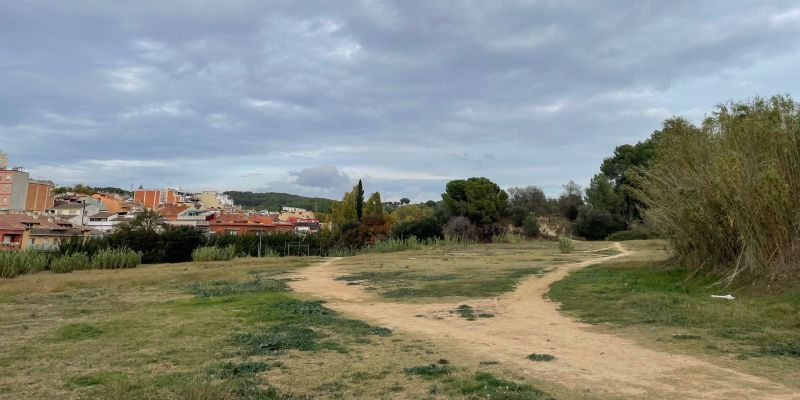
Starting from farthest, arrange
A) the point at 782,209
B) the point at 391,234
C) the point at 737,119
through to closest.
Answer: the point at 391,234 < the point at 737,119 < the point at 782,209

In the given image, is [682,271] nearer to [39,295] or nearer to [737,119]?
[737,119]

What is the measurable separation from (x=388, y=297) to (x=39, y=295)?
934 cm

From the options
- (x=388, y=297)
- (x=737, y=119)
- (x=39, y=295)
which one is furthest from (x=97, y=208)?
(x=737, y=119)

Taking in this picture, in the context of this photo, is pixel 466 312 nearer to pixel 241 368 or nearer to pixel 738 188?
pixel 241 368

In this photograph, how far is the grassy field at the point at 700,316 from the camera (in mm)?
6691

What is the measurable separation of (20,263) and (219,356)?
19439mm

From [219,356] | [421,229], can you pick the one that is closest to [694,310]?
[219,356]

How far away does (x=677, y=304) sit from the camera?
426 inches

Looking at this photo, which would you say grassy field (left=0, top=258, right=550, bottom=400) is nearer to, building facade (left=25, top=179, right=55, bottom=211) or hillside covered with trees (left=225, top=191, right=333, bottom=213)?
building facade (left=25, top=179, right=55, bottom=211)

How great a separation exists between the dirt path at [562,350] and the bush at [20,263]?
15064mm

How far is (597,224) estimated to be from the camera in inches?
2020

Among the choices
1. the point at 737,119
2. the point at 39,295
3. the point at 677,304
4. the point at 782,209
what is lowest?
the point at 39,295

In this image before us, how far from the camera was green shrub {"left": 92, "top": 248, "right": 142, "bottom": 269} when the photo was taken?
2464 cm

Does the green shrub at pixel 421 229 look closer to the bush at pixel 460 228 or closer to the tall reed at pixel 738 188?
the bush at pixel 460 228
